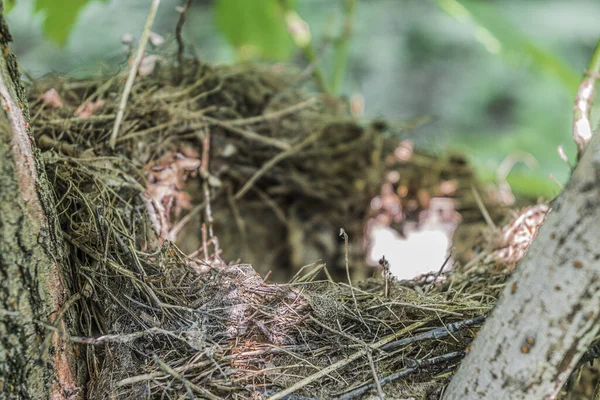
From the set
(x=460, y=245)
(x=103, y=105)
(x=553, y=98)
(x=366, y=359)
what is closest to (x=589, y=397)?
(x=366, y=359)

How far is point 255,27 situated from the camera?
280 cm

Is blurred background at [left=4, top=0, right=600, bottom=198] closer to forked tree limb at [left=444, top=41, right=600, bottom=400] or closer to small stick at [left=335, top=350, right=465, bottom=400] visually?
small stick at [left=335, top=350, right=465, bottom=400]

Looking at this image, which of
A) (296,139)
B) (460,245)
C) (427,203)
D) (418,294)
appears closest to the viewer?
(418,294)

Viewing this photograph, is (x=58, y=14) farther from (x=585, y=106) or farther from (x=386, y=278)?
(x=585, y=106)

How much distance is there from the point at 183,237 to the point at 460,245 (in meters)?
1.39

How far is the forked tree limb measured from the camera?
83cm

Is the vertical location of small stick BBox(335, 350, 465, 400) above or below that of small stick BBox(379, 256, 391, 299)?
below

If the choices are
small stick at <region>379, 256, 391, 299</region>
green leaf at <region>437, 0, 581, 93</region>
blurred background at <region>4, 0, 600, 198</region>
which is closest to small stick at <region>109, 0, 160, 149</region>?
small stick at <region>379, 256, 391, 299</region>

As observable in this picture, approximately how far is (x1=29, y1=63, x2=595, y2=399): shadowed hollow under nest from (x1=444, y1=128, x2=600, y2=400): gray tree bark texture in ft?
0.72

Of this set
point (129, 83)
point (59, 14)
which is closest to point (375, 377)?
point (129, 83)

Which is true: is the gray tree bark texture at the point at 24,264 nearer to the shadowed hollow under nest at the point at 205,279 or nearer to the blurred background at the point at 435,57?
the shadowed hollow under nest at the point at 205,279

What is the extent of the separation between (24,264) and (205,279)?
1.42ft

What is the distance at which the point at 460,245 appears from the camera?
2451 millimetres

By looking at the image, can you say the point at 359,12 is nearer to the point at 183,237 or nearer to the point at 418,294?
the point at 183,237
